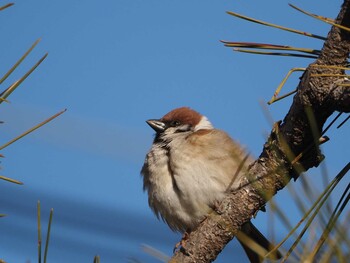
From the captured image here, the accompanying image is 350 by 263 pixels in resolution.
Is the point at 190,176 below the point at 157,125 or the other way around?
below

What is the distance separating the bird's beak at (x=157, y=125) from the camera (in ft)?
13.8

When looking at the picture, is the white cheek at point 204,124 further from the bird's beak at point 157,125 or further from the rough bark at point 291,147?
the rough bark at point 291,147

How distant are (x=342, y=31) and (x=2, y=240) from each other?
4.64 meters

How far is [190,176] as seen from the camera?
11.4 ft

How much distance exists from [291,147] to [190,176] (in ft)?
5.42

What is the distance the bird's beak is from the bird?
0.27 meters

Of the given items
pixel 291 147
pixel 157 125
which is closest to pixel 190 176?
pixel 157 125

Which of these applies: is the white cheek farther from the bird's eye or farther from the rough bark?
the rough bark

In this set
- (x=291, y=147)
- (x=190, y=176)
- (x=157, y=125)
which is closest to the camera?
(x=291, y=147)

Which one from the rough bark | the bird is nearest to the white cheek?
the bird

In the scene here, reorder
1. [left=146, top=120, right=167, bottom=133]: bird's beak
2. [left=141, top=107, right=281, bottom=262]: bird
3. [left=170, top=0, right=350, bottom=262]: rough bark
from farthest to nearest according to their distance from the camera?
1. [left=146, top=120, right=167, bottom=133]: bird's beak
2. [left=141, top=107, right=281, bottom=262]: bird
3. [left=170, top=0, right=350, bottom=262]: rough bark

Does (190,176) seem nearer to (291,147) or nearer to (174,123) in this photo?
(174,123)

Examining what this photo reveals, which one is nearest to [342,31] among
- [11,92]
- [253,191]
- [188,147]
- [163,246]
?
[253,191]

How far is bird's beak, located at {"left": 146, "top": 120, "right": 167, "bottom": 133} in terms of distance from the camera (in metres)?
4.21
